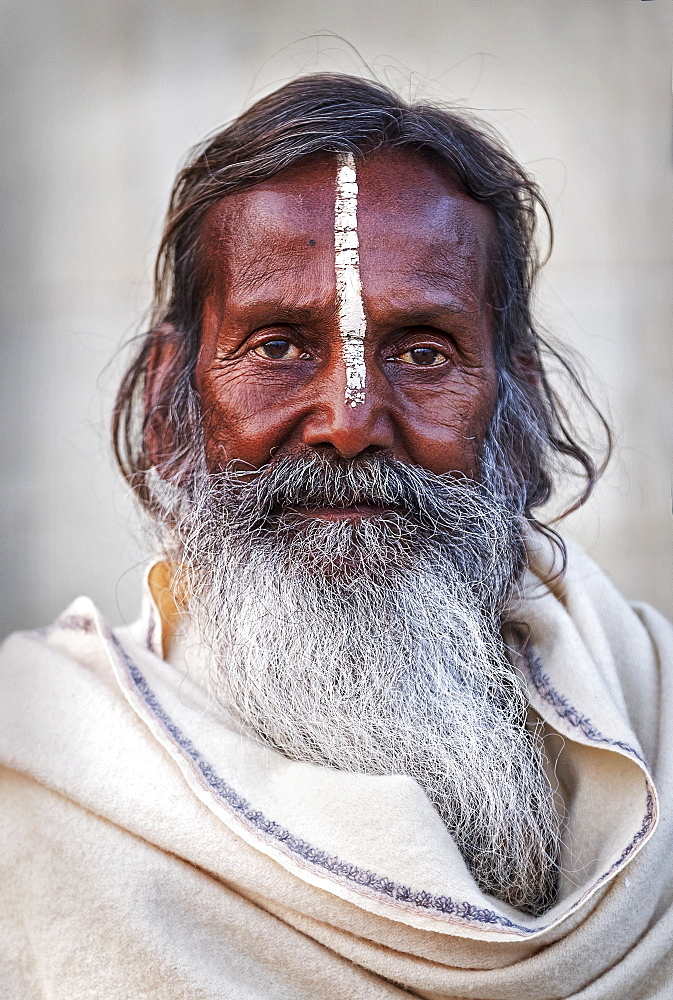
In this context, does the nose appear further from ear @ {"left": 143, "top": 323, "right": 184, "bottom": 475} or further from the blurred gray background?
the blurred gray background

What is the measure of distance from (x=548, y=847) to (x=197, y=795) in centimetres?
55

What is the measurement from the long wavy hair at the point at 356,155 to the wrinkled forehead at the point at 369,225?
1.2 inches

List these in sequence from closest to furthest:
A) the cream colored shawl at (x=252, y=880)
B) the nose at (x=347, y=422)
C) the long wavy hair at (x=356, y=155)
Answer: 1. the cream colored shawl at (x=252, y=880)
2. the nose at (x=347, y=422)
3. the long wavy hair at (x=356, y=155)

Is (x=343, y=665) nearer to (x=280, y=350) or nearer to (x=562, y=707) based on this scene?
(x=562, y=707)

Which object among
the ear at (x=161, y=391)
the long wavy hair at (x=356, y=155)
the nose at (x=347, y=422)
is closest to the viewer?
the nose at (x=347, y=422)

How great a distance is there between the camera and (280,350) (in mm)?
1395

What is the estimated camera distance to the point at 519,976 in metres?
1.20

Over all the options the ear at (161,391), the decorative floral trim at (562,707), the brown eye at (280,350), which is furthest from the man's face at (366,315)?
the decorative floral trim at (562,707)

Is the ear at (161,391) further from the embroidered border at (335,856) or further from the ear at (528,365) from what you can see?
the ear at (528,365)

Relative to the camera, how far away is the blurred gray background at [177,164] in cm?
146

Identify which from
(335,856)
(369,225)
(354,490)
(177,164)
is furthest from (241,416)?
(335,856)

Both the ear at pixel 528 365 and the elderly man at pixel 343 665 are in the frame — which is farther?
the ear at pixel 528 365

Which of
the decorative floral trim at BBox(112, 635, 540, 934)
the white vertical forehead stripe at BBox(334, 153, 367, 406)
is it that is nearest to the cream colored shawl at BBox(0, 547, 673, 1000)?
the decorative floral trim at BBox(112, 635, 540, 934)

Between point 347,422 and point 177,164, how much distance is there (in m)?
0.59
